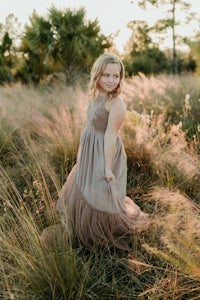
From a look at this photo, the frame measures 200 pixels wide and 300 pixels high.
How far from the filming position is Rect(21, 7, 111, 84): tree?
11.0 metres

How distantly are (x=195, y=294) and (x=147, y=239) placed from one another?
2.19 feet

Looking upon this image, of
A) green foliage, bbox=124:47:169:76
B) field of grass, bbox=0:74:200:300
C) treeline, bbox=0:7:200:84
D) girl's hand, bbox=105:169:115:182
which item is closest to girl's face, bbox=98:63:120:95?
girl's hand, bbox=105:169:115:182

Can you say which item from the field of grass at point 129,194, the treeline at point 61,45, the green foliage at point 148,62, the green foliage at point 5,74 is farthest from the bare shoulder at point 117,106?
the green foliage at point 148,62

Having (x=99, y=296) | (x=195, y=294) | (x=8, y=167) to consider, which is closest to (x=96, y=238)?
(x=99, y=296)

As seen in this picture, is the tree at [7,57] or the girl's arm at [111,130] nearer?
the girl's arm at [111,130]

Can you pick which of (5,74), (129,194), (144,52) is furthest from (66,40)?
(129,194)

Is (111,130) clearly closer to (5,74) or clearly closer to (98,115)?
(98,115)

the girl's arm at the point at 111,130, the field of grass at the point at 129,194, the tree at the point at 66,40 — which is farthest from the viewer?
the tree at the point at 66,40

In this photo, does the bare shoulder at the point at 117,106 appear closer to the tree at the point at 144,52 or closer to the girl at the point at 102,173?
the girl at the point at 102,173

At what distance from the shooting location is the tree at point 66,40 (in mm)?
11031

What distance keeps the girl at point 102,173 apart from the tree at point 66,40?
8.78 meters

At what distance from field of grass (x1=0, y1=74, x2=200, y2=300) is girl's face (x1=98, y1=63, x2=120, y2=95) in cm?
68

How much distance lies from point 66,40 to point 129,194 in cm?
861

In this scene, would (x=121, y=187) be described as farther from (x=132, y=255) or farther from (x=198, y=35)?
(x=198, y=35)
